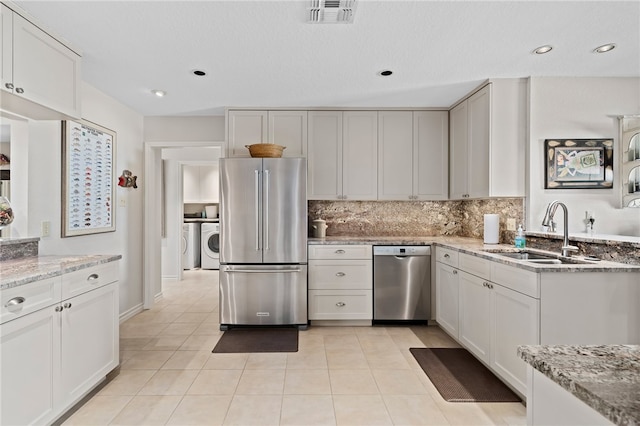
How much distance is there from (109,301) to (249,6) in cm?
214

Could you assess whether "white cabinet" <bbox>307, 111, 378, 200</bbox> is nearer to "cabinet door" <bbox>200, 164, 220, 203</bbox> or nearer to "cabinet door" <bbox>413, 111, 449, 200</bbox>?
"cabinet door" <bbox>413, 111, 449, 200</bbox>

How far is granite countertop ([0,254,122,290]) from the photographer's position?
5.45 ft


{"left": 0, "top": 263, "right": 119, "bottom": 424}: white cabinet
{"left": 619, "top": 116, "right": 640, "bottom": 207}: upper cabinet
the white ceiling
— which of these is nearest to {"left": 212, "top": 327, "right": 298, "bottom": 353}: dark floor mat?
{"left": 0, "top": 263, "right": 119, "bottom": 424}: white cabinet

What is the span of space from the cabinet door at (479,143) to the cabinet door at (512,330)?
3.84 feet

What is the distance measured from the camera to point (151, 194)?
4.23 m

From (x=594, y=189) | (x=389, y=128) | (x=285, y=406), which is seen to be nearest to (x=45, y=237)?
(x=285, y=406)

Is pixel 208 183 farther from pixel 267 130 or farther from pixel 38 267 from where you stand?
pixel 38 267

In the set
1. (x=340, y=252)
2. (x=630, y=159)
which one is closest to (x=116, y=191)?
(x=340, y=252)

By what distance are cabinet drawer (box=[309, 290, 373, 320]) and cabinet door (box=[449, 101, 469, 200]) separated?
1491 millimetres

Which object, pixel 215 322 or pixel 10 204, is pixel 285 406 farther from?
pixel 10 204

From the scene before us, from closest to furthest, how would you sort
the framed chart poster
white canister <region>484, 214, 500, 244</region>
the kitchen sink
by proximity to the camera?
1. the kitchen sink
2. the framed chart poster
3. white canister <region>484, 214, 500, 244</region>

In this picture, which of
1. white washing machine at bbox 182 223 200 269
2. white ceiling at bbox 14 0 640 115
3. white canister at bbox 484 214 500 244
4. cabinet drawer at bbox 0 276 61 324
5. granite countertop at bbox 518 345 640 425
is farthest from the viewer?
white washing machine at bbox 182 223 200 269

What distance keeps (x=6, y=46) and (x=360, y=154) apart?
3.04m

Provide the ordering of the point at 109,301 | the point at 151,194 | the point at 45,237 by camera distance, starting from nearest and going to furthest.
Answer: the point at 109,301
the point at 45,237
the point at 151,194
